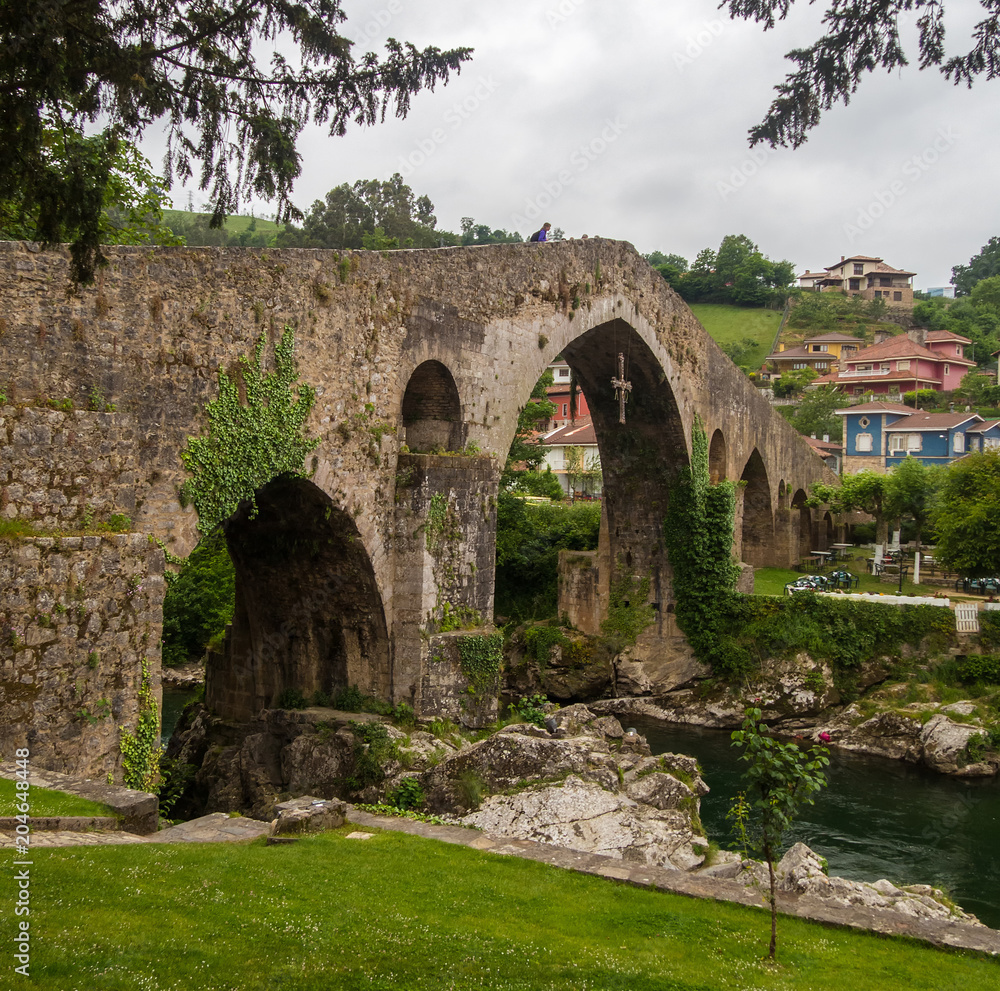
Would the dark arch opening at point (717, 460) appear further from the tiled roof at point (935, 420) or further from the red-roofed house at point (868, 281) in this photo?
the red-roofed house at point (868, 281)

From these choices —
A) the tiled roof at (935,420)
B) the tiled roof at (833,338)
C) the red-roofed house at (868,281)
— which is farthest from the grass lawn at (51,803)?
the red-roofed house at (868,281)

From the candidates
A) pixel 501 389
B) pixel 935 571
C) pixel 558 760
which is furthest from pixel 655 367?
pixel 935 571

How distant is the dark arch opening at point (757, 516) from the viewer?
29.7 metres

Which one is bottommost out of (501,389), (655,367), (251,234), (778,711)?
(778,711)

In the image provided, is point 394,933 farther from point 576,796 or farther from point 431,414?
point 431,414

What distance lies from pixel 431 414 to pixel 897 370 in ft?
162

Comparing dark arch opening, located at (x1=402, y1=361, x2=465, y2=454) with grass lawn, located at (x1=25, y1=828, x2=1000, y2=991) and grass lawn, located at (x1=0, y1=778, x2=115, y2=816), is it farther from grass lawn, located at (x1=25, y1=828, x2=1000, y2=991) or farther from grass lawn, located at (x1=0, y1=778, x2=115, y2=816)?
grass lawn, located at (x1=0, y1=778, x2=115, y2=816)

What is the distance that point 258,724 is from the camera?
12.8 m

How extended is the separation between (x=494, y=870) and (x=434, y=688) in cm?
541

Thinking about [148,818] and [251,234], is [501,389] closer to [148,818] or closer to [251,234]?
[148,818]

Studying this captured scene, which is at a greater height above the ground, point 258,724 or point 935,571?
point 935,571

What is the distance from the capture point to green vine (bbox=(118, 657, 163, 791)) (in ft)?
25.2

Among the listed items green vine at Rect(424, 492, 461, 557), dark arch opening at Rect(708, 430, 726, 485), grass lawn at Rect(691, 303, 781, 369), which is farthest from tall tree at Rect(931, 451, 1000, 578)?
grass lawn at Rect(691, 303, 781, 369)

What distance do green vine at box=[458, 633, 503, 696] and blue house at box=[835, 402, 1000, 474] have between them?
1412 inches
